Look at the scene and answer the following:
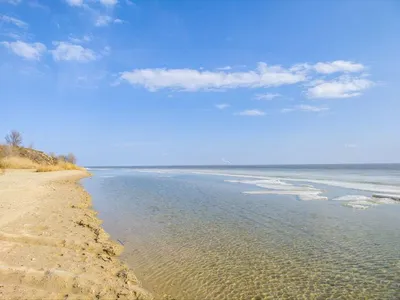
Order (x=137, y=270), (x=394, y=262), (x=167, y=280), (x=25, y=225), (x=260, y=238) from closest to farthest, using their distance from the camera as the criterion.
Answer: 1. (x=167, y=280)
2. (x=137, y=270)
3. (x=394, y=262)
4. (x=25, y=225)
5. (x=260, y=238)

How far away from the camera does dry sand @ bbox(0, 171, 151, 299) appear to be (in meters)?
6.04

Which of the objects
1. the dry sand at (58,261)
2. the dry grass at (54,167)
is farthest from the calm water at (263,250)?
the dry grass at (54,167)

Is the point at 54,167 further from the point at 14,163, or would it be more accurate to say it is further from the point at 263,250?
the point at 263,250

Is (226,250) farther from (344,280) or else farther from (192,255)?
(344,280)

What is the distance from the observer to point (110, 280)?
268 inches

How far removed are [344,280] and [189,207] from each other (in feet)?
40.1

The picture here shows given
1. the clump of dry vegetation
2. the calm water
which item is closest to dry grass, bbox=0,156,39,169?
the clump of dry vegetation

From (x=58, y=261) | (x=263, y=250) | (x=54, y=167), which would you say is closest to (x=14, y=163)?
(x=54, y=167)

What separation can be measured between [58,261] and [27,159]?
56673 millimetres

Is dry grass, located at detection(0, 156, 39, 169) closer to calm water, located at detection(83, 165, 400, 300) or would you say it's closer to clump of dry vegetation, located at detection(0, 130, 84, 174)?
clump of dry vegetation, located at detection(0, 130, 84, 174)

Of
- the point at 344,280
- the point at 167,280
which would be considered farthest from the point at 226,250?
the point at 344,280

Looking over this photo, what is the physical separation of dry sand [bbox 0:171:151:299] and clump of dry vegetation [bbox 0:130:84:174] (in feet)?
117

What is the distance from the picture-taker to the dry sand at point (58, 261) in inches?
238

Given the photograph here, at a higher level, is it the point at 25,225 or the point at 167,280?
the point at 25,225
